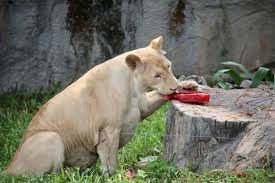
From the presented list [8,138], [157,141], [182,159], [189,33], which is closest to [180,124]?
[182,159]

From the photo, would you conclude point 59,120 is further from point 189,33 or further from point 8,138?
point 189,33

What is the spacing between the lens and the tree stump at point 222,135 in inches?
213

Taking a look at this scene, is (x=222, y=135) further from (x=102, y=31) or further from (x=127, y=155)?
(x=102, y=31)

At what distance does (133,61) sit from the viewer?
5773 mm

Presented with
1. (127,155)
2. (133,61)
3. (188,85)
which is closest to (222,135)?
(188,85)

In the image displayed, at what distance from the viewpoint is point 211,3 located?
9.60 metres

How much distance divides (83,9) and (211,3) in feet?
5.67

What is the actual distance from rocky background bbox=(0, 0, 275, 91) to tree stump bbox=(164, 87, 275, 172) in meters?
3.60

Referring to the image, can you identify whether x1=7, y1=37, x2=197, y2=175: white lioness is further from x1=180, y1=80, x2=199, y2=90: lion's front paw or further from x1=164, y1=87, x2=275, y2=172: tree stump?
x1=164, y1=87, x2=275, y2=172: tree stump

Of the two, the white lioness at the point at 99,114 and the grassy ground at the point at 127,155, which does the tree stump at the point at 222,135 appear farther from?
the white lioness at the point at 99,114

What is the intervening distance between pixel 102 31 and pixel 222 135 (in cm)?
435

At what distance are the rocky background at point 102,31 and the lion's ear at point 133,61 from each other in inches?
151

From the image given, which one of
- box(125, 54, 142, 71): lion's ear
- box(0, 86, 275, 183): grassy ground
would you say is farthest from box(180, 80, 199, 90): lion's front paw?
box(0, 86, 275, 183): grassy ground

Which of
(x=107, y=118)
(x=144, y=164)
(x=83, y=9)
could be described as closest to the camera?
(x=107, y=118)
